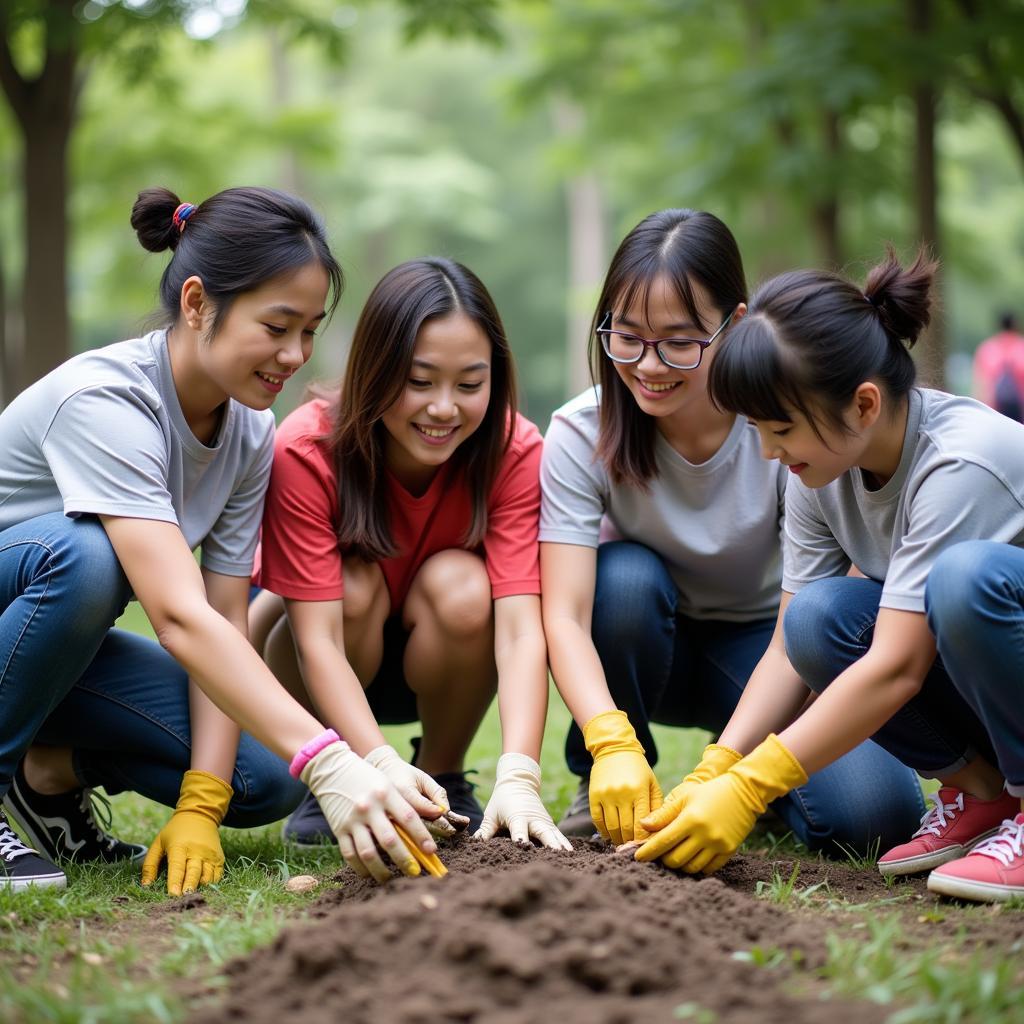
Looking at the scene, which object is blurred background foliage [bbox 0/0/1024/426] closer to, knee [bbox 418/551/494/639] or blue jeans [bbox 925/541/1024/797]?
blue jeans [bbox 925/541/1024/797]

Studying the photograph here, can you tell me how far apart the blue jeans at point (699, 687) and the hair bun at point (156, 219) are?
1.46 metres

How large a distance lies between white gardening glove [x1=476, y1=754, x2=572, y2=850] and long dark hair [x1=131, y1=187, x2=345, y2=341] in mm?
1243

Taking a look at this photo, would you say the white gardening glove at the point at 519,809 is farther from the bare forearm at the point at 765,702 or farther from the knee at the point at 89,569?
the knee at the point at 89,569

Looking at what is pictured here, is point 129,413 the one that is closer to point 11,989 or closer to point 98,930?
point 98,930

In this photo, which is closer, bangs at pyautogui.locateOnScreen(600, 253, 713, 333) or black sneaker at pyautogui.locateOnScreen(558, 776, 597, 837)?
bangs at pyautogui.locateOnScreen(600, 253, 713, 333)

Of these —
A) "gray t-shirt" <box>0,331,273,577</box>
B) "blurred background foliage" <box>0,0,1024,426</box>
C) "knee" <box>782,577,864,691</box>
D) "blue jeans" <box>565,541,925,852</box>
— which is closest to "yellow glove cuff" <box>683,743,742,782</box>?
"knee" <box>782,577,864,691</box>

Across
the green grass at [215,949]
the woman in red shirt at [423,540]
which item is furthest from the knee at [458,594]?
the green grass at [215,949]

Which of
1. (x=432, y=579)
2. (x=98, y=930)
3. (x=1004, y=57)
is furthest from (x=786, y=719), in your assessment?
(x=1004, y=57)

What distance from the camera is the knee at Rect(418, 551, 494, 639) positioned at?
133 inches

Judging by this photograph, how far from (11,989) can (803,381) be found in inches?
75.9

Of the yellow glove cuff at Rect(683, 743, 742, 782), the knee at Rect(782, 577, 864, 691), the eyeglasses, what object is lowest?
the yellow glove cuff at Rect(683, 743, 742, 782)

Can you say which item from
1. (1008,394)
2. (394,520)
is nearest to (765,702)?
(394,520)

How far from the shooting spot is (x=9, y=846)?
2861 millimetres

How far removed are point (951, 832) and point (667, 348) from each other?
1372mm
